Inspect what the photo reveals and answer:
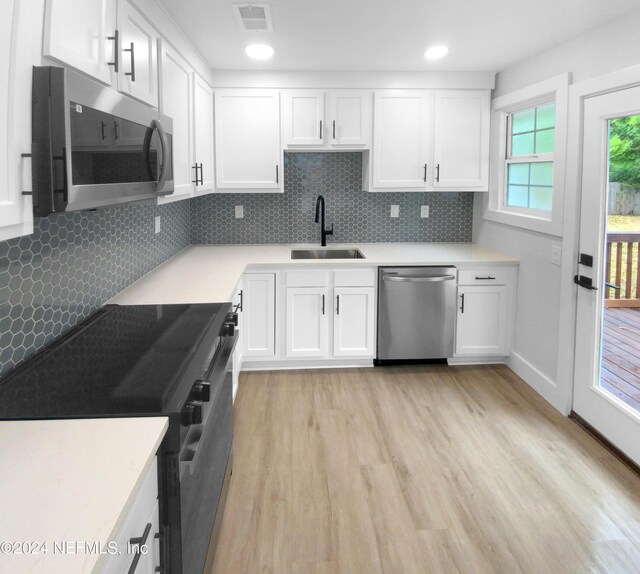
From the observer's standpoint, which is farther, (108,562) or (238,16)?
(238,16)

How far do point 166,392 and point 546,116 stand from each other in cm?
338

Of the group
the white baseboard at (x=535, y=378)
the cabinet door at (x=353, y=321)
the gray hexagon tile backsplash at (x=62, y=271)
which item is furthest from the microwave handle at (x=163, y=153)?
the white baseboard at (x=535, y=378)

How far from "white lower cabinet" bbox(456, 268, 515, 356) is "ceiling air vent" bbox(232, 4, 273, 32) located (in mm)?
2199

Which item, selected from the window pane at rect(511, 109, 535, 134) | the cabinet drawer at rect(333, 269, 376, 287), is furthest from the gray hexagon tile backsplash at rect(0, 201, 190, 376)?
the window pane at rect(511, 109, 535, 134)

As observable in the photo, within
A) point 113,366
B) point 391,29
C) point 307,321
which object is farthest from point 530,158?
point 113,366

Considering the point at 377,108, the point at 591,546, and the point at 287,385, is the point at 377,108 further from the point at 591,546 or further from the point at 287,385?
the point at 591,546

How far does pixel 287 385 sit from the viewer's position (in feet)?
13.3

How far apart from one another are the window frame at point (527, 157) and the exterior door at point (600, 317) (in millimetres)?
255

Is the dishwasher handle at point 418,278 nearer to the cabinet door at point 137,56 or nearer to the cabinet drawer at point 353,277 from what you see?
the cabinet drawer at point 353,277

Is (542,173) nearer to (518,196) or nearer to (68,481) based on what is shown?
(518,196)

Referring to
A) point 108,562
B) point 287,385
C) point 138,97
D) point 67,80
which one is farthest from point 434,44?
point 108,562

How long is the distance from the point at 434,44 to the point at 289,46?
90cm

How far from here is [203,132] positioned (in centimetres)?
390

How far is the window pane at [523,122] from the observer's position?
4105 millimetres
